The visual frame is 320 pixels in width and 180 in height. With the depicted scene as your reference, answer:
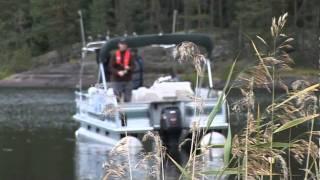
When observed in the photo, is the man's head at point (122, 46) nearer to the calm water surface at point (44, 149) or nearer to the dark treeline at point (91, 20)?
the calm water surface at point (44, 149)

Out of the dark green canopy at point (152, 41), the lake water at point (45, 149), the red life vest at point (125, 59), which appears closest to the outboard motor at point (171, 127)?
the lake water at point (45, 149)

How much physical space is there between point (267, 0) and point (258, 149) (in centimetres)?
4509

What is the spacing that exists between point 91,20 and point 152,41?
182ft

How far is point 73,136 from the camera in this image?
75.7ft

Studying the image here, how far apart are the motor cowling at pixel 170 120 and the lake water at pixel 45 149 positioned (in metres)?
1.26

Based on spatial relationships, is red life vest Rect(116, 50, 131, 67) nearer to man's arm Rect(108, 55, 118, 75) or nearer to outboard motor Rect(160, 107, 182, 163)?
man's arm Rect(108, 55, 118, 75)

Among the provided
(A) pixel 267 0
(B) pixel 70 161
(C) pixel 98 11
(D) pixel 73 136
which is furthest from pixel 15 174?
(C) pixel 98 11

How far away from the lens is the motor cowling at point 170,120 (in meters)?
16.7

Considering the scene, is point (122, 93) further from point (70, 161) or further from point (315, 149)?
point (315, 149)

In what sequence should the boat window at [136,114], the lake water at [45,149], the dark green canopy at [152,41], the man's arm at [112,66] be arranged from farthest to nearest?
1. the dark green canopy at [152,41]
2. the man's arm at [112,66]
3. the boat window at [136,114]
4. the lake water at [45,149]

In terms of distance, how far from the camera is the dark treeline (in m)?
69.9

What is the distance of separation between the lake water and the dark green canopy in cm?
215

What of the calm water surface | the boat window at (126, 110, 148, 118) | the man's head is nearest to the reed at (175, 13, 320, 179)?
the calm water surface

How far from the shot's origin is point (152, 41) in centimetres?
2011
